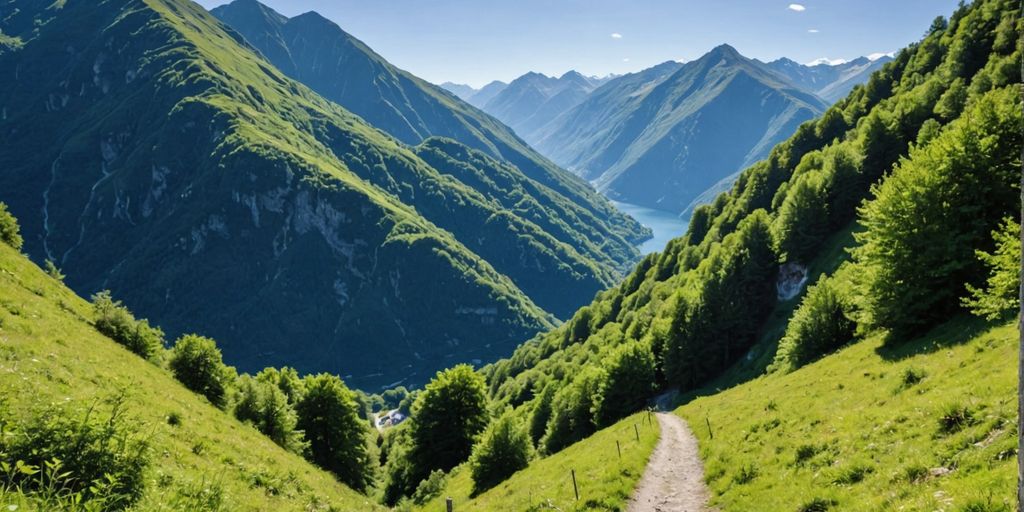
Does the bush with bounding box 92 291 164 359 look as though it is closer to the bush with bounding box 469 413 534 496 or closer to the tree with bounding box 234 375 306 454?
the tree with bounding box 234 375 306 454

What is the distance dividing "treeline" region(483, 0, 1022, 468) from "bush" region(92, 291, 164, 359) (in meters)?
43.8

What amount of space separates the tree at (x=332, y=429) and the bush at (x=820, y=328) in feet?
155

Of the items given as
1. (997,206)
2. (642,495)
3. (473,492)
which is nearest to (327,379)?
(473,492)

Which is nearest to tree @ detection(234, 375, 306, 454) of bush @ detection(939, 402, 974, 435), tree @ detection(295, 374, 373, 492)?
tree @ detection(295, 374, 373, 492)

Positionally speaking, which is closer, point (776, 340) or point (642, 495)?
point (642, 495)

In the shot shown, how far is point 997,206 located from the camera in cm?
3052

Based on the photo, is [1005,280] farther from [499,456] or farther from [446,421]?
[446,421]

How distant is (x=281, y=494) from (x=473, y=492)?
20.4 metres

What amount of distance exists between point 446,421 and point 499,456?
1864 centimetres

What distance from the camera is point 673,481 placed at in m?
24.4

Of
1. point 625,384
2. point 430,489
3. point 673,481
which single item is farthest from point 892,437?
point 625,384

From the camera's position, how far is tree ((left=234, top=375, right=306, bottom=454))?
4728 centimetres

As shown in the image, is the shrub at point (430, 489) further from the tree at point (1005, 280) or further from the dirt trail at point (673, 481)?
the tree at point (1005, 280)

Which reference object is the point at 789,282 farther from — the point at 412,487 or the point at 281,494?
the point at 281,494
